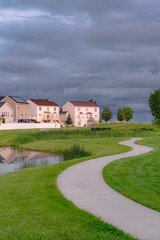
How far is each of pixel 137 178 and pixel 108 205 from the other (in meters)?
4.98

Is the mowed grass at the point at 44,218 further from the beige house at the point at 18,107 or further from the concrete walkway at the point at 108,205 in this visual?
the beige house at the point at 18,107

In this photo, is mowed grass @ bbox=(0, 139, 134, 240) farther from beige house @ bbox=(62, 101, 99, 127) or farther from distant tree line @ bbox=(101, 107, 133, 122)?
distant tree line @ bbox=(101, 107, 133, 122)

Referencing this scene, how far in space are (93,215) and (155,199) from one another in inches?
126

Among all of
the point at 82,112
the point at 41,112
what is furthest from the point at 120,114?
the point at 41,112

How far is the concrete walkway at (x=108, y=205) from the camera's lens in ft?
20.5

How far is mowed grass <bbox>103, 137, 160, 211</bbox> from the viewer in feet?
30.5

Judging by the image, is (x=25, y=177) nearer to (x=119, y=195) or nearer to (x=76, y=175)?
(x=76, y=175)

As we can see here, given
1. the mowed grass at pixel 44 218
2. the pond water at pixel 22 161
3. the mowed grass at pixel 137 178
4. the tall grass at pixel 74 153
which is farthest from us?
the tall grass at pixel 74 153

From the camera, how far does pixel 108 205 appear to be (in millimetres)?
7867

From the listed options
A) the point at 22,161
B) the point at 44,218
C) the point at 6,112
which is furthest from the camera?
the point at 6,112

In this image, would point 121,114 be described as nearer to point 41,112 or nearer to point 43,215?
point 41,112

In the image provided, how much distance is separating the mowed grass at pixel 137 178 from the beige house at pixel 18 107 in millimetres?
62031

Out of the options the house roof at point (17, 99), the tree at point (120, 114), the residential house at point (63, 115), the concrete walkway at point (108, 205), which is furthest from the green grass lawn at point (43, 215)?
the tree at point (120, 114)

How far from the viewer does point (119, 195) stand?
29.9ft
